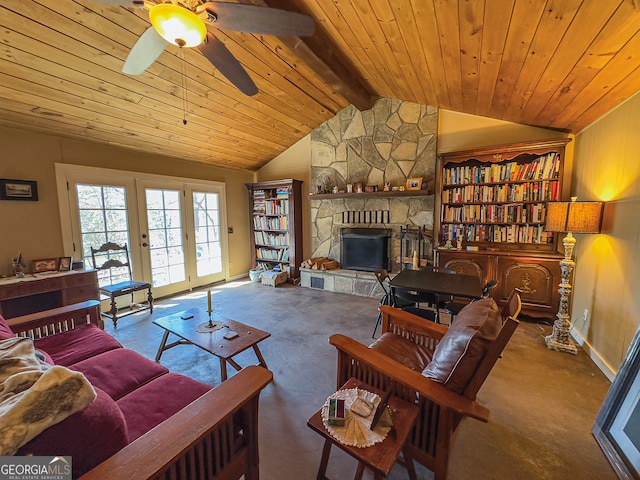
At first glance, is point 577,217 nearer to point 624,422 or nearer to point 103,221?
point 624,422

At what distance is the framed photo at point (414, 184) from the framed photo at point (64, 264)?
14.4 feet

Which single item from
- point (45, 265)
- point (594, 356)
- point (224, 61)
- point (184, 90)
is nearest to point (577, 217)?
point (594, 356)

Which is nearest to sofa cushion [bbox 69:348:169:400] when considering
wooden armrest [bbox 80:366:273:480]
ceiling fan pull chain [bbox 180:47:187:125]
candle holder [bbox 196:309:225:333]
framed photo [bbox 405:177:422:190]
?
candle holder [bbox 196:309:225:333]

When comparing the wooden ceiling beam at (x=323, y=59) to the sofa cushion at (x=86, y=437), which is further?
the wooden ceiling beam at (x=323, y=59)

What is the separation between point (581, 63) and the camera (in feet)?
5.65

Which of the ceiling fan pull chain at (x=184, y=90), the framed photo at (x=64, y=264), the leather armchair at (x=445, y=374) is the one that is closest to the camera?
the leather armchair at (x=445, y=374)

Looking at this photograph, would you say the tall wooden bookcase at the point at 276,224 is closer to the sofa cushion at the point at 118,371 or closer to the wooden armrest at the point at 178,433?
the sofa cushion at the point at 118,371

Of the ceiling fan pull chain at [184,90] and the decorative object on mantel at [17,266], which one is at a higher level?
the ceiling fan pull chain at [184,90]

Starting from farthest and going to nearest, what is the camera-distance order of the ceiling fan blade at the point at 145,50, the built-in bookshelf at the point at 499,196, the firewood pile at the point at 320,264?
the firewood pile at the point at 320,264 < the built-in bookshelf at the point at 499,196 < the ceiling fan blade at the point at 145,50

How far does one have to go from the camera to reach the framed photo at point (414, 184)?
3.99 metres

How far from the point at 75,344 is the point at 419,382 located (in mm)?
2191

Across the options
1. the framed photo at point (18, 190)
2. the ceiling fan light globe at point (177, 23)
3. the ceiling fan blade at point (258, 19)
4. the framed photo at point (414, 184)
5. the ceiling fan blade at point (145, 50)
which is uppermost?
the ceiling fan blade at point (258, 19)

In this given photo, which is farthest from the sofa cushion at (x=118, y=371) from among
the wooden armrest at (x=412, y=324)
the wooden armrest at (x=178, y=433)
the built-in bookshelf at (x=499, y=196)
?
the built-in bookshelf at (x=499, y=196)

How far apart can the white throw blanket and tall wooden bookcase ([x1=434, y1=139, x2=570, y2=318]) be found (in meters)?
3.65
